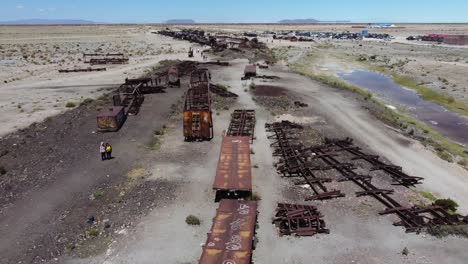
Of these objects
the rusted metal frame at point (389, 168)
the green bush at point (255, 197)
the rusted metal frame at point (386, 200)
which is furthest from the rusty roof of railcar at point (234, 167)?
the rusted metal frame at point (389, 168)

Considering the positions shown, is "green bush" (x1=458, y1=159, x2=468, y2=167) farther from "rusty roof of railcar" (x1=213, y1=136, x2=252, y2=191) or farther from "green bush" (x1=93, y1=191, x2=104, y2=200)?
"green bush" (x1=93, y1=191, x2=104, y2=200)

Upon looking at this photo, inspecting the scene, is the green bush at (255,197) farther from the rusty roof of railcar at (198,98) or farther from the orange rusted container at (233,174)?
the rusty roof of railcar at (198,98)

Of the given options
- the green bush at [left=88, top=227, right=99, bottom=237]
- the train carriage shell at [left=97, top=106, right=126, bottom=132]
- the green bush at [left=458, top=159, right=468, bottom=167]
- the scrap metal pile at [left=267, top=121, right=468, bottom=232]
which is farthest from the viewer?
the train carriage shell at [left=97, top=106, right=126, bottom=132]

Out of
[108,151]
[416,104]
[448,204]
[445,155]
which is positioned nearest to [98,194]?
[108,151]

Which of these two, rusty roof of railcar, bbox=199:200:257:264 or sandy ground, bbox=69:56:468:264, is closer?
rusty roof of railcar, bbox=199:200:257:264

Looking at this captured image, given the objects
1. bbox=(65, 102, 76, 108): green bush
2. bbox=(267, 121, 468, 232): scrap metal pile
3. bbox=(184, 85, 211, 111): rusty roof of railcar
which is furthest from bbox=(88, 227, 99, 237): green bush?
bbox=(65, 102, 76, 108): green bush
